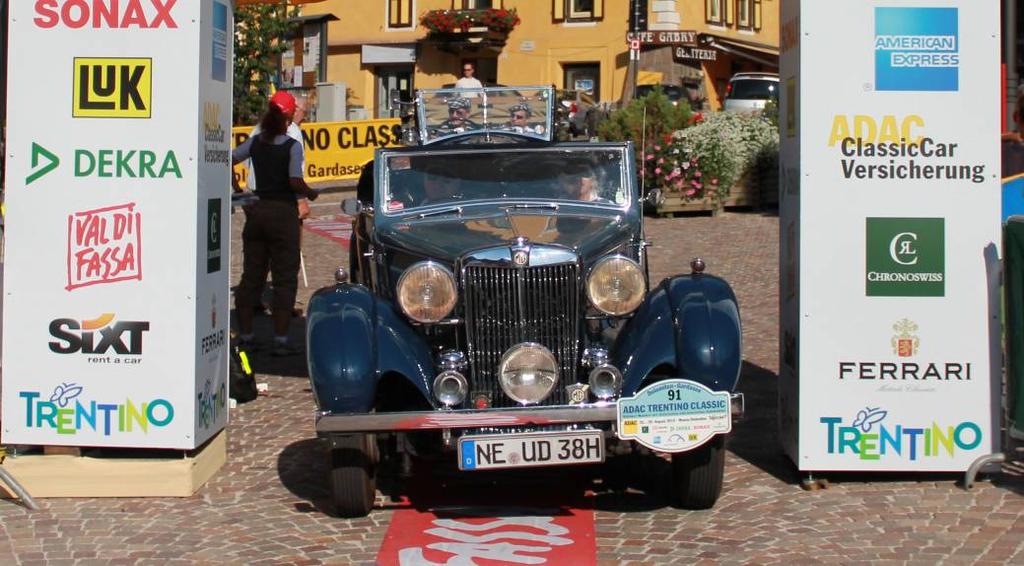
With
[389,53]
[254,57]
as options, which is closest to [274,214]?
[254,57]

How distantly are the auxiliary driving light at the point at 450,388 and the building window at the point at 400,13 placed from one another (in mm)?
43157

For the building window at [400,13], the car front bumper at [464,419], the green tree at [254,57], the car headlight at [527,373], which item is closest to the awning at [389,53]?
the building window at [400,13]

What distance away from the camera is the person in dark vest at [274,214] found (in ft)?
33.5

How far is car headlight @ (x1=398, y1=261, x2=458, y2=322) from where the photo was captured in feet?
21.8

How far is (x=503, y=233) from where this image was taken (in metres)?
6.93

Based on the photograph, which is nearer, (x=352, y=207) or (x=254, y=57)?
(x=352, y=207)

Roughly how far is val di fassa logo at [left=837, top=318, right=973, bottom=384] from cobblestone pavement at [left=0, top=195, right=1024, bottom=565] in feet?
1.72

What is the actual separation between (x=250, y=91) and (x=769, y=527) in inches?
1018

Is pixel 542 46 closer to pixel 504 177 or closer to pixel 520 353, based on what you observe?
pixel 504 177

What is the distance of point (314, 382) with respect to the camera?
251 inches

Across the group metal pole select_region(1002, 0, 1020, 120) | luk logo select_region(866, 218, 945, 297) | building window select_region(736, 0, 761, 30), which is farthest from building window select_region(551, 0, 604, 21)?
luk logo select_region(866, 218, 945, 297)

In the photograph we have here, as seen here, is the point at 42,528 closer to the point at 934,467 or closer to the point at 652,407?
the point at 652,407

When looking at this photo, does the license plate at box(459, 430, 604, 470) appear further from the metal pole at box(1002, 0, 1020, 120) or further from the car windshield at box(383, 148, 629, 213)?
the metal pole at box(1002, 0, 1020, 120)

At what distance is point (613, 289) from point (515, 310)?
49cm
